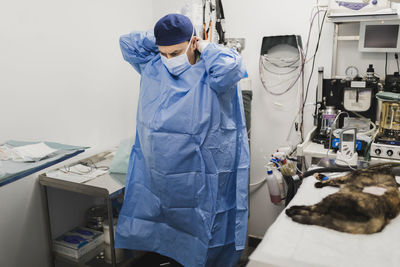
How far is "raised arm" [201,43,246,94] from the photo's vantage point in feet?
5.30

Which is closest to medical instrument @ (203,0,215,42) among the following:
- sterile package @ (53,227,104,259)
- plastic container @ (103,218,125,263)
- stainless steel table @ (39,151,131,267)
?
stainless steel table @ (39,151,131,267)

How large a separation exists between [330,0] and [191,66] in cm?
98

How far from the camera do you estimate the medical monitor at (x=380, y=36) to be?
2.22 meters

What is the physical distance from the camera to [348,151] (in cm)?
189

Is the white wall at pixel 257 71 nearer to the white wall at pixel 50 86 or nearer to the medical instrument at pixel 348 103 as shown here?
the medical instrument at pixel 348 103

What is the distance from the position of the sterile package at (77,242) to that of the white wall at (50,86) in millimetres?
102

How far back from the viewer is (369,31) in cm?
229

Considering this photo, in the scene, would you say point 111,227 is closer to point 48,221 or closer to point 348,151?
point 48,221

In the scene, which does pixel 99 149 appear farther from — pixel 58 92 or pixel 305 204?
pixel 305 204

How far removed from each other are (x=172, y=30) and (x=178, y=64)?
17 cm

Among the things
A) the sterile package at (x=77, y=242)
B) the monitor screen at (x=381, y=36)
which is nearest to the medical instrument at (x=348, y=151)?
the monitor screen at (x=381, y=36)

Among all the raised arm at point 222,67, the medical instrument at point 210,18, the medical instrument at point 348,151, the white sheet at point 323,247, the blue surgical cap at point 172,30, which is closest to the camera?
the white sheet at point 323,247

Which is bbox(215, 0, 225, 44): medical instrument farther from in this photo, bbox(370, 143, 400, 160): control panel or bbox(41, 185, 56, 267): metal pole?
bbox(41, 185, 56, 267): metal pole

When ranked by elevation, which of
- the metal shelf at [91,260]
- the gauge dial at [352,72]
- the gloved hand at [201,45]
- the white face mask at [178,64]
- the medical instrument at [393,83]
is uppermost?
the gloved hand at [201,45]
